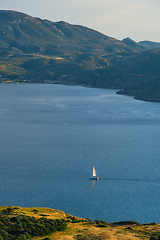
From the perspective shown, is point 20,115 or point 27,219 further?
point 20,115

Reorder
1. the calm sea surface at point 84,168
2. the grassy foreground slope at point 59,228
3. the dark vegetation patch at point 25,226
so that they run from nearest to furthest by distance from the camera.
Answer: the dark vegetation patch at point 25,226 < the grassy foreground slope at point 59,228 < the calm sea surface at point 84,168

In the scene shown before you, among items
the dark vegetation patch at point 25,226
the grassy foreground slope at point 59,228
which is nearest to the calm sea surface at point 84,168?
the grassy foreground slope at point 59,228

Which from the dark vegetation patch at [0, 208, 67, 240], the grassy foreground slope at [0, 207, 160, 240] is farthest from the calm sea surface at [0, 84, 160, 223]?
the dark vegetation patch at [0, 208, 67, 240]

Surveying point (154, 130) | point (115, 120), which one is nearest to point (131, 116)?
point (115, 120)

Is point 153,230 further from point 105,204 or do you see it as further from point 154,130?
point 154,130

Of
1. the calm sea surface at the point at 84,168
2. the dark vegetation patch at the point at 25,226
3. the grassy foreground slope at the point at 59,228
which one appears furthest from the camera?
the calm sea surface at the point at 84,168

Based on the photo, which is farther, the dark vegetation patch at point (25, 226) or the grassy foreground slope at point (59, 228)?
the grassy foreground slope at point (59, 228)

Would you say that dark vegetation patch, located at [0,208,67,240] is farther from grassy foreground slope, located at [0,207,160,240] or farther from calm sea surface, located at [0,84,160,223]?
calm sea surface, located at [0,84,160,223]

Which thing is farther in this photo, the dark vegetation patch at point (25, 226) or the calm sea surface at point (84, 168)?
the calm sea surface at point (84, 168)

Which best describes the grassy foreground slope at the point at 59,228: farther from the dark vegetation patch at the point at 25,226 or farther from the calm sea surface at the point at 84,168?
the calm sea surface at the point at 84,168
